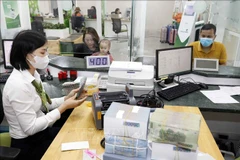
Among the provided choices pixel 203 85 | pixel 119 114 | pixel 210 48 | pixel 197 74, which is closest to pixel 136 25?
pixel 210 48

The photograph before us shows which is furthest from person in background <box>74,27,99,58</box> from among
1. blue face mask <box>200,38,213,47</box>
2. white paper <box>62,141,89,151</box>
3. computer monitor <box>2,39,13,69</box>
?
white paper <box>62,141,89,151</box>

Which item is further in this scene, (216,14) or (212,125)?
(216,14)

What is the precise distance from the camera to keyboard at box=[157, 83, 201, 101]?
6.17 feet

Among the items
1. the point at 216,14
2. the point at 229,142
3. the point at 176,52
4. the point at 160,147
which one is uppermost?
the point at 216,14

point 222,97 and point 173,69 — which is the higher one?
point 173,69

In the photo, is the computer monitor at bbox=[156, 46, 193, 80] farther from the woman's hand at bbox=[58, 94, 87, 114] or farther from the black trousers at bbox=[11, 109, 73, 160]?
the black trousers at bbox=[11, 109, 73, 160]

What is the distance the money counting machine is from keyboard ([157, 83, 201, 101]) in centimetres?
52

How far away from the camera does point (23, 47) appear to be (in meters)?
1.42

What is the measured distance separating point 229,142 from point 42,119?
1.99m

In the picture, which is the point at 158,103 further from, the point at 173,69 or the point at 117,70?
the point at 173,69

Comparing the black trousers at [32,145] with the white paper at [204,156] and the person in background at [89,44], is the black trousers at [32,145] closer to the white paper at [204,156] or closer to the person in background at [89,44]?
the white paper at [204,156]

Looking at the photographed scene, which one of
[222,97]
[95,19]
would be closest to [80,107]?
[222,97]

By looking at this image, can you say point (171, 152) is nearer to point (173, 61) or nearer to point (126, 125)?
point (126, 125)

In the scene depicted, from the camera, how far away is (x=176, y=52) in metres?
2.10
